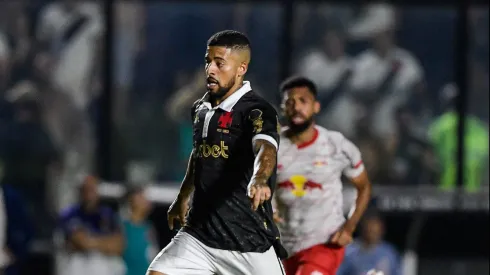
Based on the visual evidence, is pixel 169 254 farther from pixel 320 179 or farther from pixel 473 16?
pixel 473 16

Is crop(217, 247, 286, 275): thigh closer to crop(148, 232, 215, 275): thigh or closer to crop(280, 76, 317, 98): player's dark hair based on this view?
crop(148, 232, 215, 275): thigh

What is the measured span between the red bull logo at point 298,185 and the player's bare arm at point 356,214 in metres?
0.34

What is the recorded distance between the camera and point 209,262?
7.75m

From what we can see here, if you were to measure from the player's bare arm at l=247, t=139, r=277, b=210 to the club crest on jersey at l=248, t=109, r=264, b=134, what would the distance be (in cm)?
10

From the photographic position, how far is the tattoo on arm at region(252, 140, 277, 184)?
23.4ft

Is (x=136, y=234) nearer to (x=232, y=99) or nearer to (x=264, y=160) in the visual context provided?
(x=232, y=99)

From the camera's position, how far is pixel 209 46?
774cm

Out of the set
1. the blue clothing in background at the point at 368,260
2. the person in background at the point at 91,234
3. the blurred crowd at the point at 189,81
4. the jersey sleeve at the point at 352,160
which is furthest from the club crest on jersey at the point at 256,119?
the blurred crowd at the point at 189,81

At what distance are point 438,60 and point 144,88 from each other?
112 inches

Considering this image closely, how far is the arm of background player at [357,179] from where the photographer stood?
9.46 m

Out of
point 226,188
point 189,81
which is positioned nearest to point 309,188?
point 226,188

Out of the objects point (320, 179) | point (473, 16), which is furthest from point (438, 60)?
point (320, 179)

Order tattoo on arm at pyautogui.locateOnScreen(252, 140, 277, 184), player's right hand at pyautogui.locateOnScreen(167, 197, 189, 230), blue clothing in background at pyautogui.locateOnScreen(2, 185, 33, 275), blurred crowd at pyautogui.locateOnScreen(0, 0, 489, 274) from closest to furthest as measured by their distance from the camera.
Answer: tattoo on arm at pyautogui.locateOnScreen(252, 140, 277, 184)
player's right hand at pyautogui.locateOnScreen(167, 197, 189, 230)
blue clothing in background at pyautogui.locateOnScreen(2, 185, 33, 275)
blurred crowd at pyautogui.locateOnScreen(0, 0, 489, 274)

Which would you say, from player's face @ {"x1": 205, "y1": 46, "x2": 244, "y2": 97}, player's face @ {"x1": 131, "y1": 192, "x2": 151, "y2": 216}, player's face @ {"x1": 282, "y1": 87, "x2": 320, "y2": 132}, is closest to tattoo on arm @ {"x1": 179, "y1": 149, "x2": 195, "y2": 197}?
player's face @ {"x1": 205, "y1": 46, "x2": 244, "y2": 97}
